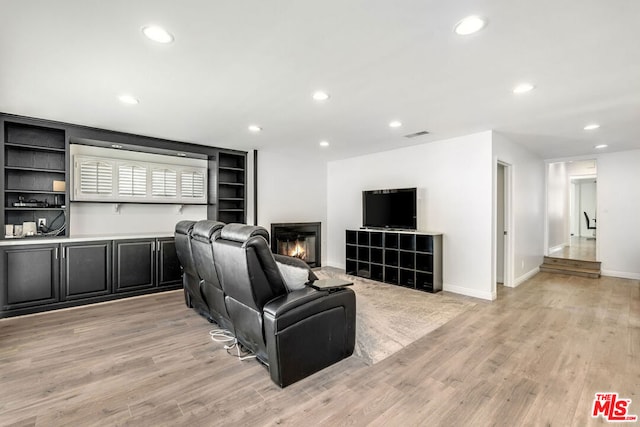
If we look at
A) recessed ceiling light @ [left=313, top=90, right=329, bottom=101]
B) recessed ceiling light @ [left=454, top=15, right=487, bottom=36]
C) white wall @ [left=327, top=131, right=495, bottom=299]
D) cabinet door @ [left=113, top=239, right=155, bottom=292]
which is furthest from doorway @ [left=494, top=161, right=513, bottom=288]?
cabinet door @ [left=113, top=239, right=155, bottom=292]

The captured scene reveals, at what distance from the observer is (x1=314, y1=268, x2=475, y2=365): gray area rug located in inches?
112

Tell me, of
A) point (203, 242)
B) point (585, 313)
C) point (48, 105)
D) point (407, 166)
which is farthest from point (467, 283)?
point (48, 105)

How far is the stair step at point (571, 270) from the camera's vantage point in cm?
579

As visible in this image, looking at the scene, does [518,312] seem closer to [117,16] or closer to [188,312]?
[188,312]

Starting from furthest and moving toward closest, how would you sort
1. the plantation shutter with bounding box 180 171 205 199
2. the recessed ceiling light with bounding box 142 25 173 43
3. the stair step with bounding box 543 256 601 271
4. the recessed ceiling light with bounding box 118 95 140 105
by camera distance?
1. the stair step with bounding box 543 256 601 271
2. the plantation shutter with bounding box 180 171 205 199
3. the recessed ceiling light with bounding box 118 95 140 105
4. the recessed ceiling light with bounding box 142 25 173 43

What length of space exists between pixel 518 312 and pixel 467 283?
852mm

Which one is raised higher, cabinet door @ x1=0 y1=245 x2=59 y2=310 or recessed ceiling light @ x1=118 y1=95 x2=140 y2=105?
recessed ceiling light @ x1=118 y1=95 x2=140 y2=105

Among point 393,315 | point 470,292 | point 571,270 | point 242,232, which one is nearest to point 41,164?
point 242,232

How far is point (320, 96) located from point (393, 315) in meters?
2.73

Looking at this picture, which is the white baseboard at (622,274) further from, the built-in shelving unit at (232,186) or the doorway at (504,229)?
the built-in shelving unit at (232,186)

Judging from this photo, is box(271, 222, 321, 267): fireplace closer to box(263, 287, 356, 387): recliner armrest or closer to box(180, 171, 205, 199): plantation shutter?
box(180, 171, 205, 199): plantation shutter

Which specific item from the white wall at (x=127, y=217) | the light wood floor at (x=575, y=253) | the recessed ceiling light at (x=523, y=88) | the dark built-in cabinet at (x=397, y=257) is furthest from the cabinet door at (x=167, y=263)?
the light wood floor at (x=575, y=253)

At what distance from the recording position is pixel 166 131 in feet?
14.2

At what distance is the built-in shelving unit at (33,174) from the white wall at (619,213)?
958 centimetres
